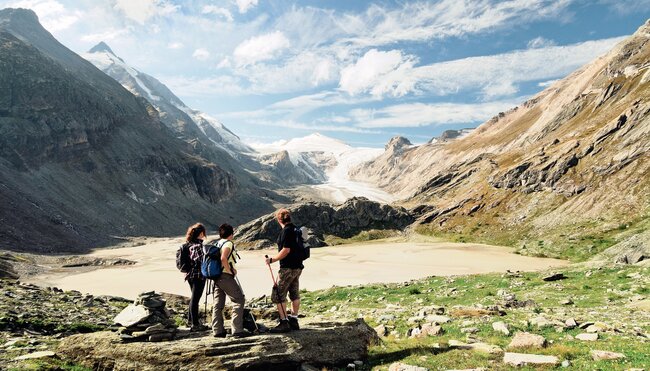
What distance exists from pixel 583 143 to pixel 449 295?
92693 millimetres

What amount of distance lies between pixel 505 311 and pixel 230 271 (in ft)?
57.3

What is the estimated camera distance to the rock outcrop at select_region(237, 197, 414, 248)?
122688mm

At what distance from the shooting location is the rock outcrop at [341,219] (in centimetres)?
12269

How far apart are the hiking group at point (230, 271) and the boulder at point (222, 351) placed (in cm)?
68

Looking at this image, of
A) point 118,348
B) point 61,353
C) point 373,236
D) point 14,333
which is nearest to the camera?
point 118,348

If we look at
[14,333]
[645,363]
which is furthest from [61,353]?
[645,363]

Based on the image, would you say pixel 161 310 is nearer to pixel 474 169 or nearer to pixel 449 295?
pixel 449 295

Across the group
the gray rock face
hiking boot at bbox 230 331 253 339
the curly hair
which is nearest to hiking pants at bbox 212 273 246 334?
hiking boot at bbox 230 331 253 339

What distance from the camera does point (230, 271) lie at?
47.2ft

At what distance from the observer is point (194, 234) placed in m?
16.0

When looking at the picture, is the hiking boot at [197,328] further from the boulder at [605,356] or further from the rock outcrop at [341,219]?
the rock outcrop at [341,219]

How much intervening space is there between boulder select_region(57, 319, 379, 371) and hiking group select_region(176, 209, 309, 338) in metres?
0.68

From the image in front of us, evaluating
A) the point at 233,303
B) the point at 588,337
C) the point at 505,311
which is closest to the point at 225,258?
the point at 233,303

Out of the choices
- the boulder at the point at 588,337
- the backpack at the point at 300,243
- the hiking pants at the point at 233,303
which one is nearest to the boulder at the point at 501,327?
the boulder at the point at 588,337
